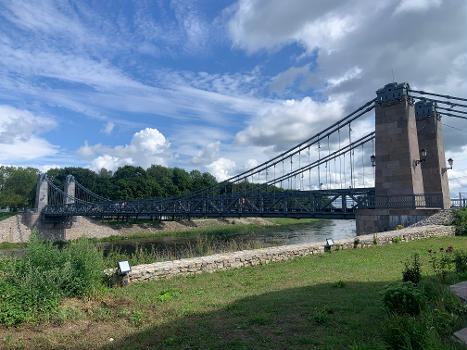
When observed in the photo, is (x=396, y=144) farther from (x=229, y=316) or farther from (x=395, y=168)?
(x=229, y=316)

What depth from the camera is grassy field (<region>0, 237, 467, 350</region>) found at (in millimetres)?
4730

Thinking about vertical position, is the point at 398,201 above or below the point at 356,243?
above

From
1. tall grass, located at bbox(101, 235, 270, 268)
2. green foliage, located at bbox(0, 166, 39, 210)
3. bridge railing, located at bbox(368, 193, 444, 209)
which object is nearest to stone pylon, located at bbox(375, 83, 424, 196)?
bridge railing, located at bbox(368, 193, 444, 209)

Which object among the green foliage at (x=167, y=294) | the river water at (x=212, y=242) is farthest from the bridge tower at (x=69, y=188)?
the green foliage at (x=167, y=294)

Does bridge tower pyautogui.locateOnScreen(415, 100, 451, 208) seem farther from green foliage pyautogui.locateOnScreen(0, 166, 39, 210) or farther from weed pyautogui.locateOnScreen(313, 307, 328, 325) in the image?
green foliage pyautogui.locateOnScreen(0, 166, 39, 210)

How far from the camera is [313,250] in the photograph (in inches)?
471

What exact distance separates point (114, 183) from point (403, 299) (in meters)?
78.1

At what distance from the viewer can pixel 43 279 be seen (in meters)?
6.27

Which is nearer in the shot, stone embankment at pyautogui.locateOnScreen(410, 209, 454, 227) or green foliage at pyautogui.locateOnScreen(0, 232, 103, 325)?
green foliage at pyautogui.locateOnScreen(0, 232, 103, 325)

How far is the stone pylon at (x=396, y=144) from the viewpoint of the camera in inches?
717

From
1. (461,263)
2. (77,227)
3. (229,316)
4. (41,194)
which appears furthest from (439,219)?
(41,194)

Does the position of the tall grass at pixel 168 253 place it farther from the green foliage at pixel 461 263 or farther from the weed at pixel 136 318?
the green foliage at pixel 461 263

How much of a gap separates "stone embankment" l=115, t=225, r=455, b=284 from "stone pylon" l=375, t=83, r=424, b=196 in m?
4.08

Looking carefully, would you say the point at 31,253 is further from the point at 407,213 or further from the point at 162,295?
the point at 407,213
